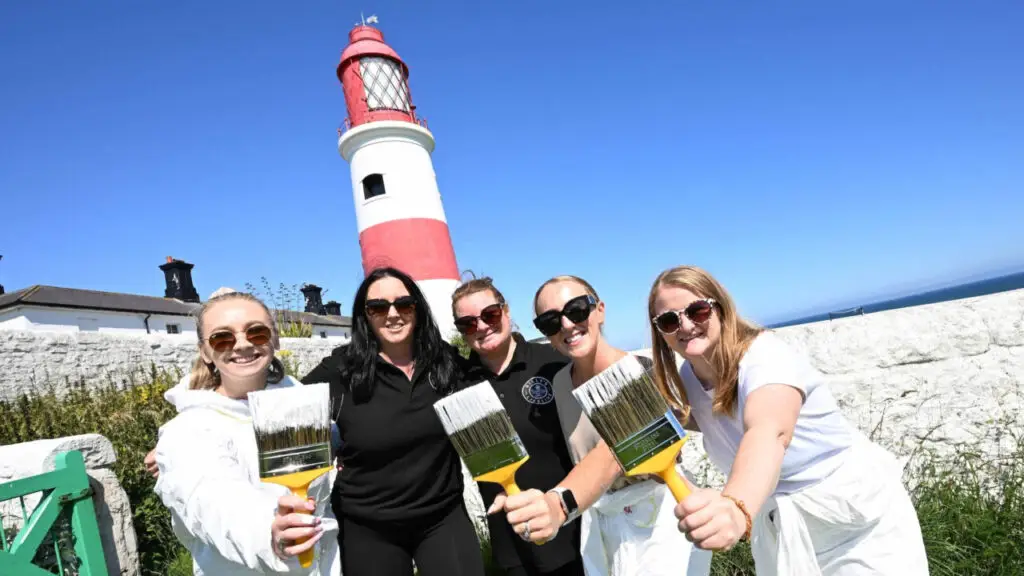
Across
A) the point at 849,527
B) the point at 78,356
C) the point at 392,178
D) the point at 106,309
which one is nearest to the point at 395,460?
the point at 849,527

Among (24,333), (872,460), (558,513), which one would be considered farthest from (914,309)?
(24,333)

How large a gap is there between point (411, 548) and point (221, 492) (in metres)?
1.03

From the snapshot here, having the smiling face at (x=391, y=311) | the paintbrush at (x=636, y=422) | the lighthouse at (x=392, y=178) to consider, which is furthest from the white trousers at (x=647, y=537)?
the lighthouse at (x=392, y=178)

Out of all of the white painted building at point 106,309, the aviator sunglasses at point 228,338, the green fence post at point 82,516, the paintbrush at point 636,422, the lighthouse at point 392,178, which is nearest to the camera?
the paintbrush at point 636,422

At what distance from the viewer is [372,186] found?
14.5m

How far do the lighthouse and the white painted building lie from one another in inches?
137

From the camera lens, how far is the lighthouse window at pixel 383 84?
49.0 feet

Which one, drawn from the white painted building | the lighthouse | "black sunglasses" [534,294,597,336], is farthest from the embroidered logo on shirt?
the white painted building

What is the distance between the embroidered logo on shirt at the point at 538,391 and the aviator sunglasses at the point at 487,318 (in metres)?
0.34

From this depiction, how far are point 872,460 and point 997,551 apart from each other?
1.61 meters

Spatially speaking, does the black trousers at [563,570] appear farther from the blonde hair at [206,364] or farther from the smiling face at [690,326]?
the blonde hair at [206,364]

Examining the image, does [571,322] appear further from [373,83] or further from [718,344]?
[373,83]

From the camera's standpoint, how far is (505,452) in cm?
155

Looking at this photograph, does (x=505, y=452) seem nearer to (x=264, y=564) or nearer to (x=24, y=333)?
(x=264, y=564)
